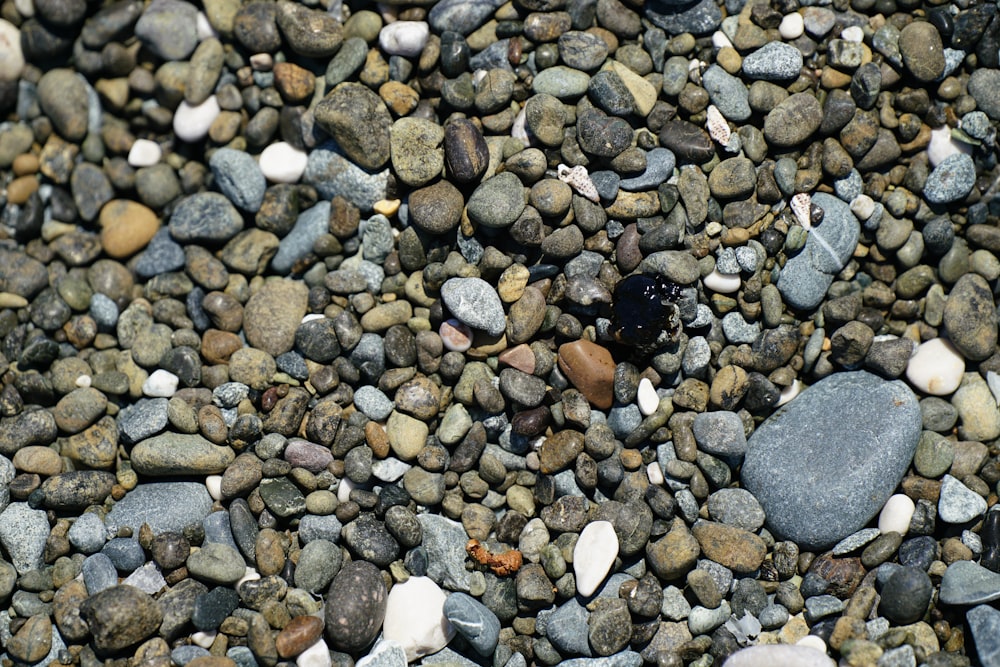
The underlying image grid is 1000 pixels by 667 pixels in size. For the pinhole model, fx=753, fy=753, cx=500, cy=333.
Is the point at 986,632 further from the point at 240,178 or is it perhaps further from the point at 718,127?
the point at 240,178

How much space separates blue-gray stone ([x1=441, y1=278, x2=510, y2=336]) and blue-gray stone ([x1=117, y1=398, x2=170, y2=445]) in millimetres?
1659

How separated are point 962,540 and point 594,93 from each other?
118 inches

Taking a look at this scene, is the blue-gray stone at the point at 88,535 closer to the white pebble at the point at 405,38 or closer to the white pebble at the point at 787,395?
the white pebble at the point at 405,38

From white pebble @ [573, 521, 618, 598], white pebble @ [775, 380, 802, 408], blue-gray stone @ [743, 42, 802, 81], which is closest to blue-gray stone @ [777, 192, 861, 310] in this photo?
white pebble @ [775, 380, 802, 408]

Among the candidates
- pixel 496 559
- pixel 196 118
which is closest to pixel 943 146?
pixel 496 559

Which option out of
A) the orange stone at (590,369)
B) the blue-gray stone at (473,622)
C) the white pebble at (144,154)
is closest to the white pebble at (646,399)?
the orange stone at (590,369)

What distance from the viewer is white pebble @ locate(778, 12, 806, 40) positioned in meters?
4.16

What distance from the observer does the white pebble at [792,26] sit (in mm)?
4156

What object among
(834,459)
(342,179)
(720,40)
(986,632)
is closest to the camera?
(986,632)

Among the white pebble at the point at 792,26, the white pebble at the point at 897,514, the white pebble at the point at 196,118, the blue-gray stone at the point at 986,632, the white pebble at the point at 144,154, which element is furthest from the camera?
the white pebble at the point at 144,154

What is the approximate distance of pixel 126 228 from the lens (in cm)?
461

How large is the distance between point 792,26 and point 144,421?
414 cm

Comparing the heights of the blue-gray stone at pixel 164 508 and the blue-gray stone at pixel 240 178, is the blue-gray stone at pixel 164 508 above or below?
below

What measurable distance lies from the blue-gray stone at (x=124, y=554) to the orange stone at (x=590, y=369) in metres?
2.40
